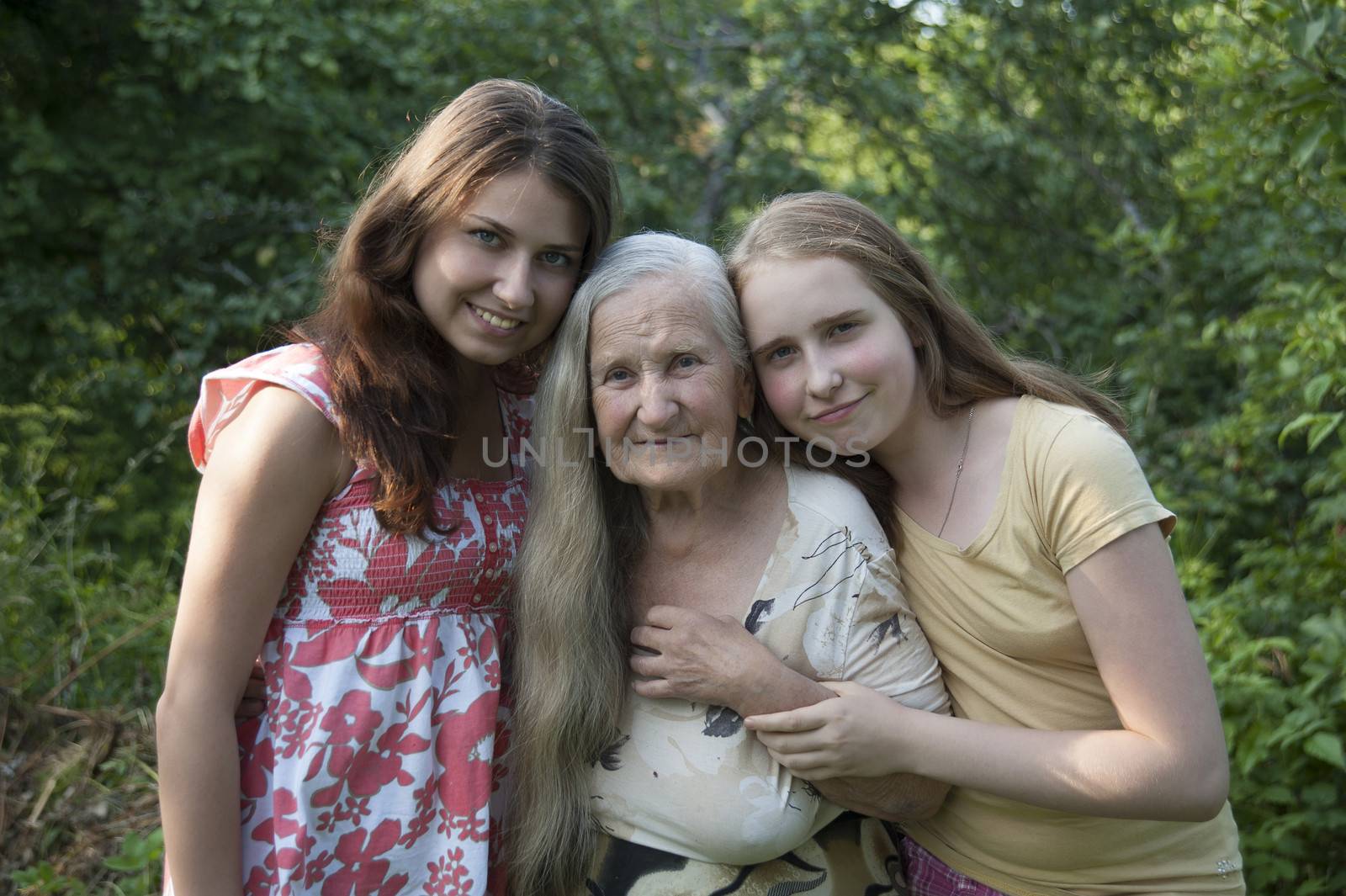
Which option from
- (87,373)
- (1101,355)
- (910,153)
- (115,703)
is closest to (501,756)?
(115,703)

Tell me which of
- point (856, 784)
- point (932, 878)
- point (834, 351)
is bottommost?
point (932, 878)

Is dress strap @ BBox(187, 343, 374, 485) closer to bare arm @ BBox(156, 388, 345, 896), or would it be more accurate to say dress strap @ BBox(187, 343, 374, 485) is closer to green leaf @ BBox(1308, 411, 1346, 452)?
bare arm @ BBox(156, 388, 345, 896)

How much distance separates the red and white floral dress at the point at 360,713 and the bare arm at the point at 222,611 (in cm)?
7

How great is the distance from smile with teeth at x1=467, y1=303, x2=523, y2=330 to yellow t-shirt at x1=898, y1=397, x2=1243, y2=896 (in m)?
0.82

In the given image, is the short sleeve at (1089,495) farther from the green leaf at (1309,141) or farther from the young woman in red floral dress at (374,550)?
the green leaf at (1309,141)

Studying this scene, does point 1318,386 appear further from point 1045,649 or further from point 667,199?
point 667,199

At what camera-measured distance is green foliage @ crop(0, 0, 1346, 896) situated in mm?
3436

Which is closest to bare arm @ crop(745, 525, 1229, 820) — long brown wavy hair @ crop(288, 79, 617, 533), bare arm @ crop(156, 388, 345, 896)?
long brown wavy hair @ crop(288, 79, 617, 533)

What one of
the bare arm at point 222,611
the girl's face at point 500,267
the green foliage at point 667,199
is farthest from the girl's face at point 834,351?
the green foliage at point 667,199

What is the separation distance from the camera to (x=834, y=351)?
77.2 inches

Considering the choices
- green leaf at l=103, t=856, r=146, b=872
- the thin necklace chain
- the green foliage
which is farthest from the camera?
the green foliage

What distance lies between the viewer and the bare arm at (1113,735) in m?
1.75

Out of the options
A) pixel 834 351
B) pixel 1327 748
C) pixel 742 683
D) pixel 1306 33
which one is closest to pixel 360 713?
pixel 742 683

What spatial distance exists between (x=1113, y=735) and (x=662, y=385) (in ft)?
3.01
